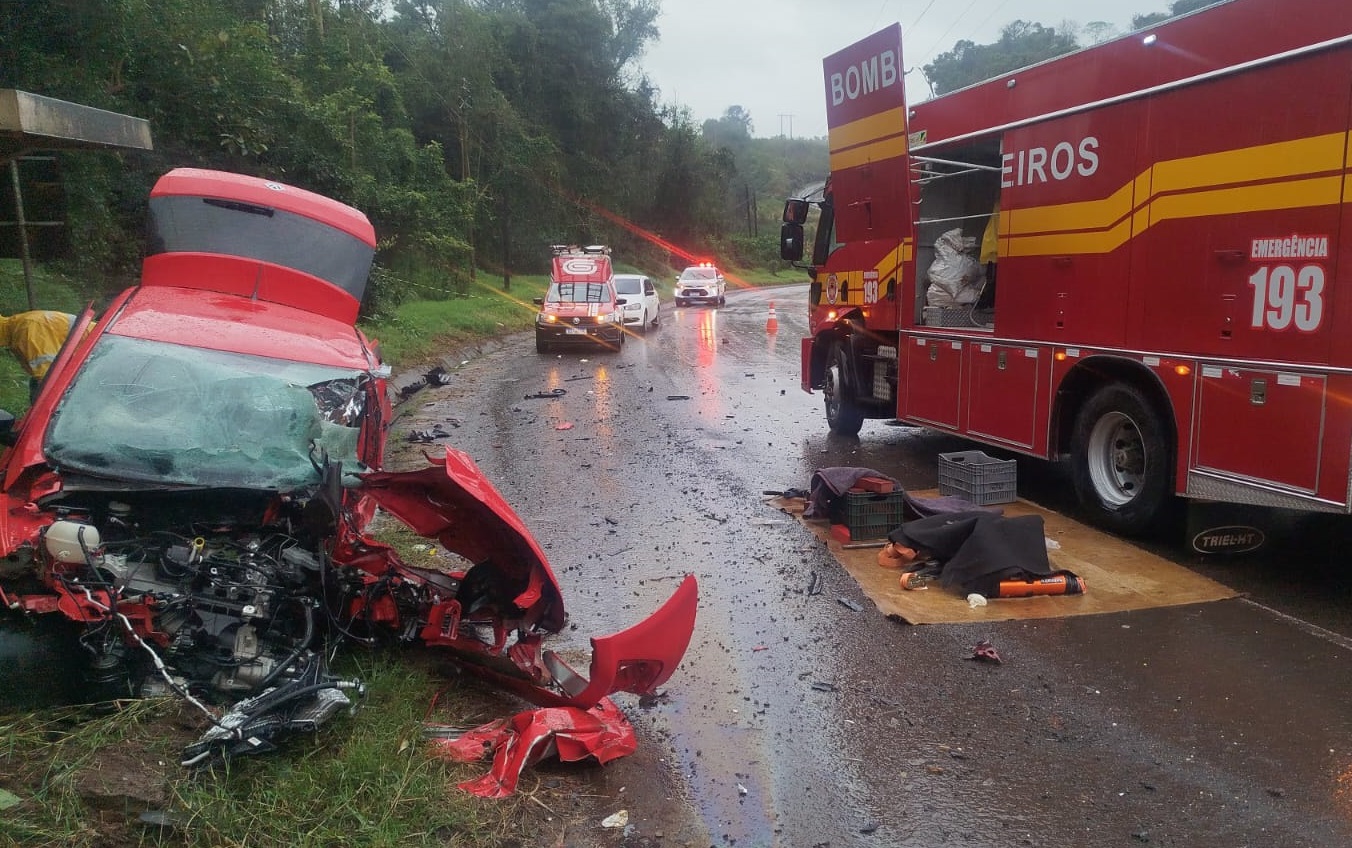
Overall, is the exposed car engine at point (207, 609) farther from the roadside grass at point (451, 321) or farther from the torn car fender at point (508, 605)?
the roadside grass at point (451, 321)

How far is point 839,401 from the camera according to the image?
452 inches

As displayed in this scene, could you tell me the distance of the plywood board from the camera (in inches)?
226

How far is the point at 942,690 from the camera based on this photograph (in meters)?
4.71

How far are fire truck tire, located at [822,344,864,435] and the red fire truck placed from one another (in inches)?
38.3

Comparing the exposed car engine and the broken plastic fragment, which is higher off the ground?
the exposed car engine

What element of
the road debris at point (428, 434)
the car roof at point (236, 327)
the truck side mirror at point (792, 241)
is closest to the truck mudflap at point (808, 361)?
the truck side mirror at point (792, 241)

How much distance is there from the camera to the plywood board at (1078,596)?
573 cm

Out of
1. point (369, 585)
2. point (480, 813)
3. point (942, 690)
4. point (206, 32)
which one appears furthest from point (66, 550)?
point (206, 32)

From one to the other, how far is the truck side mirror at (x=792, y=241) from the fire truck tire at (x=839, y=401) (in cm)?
129

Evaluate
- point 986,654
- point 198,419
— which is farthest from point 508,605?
point 986,654

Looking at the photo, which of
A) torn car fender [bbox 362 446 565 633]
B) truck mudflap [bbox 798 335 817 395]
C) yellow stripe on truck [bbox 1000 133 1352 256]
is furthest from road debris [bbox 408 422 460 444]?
torn car fender [bbox 362 446 565 633]

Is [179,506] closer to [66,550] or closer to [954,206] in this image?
[66,550]

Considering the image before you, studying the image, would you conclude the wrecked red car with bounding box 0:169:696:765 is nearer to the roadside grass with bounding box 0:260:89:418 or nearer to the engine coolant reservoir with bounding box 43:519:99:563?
the engine coolant reservoir with bounding box 43:519:99:563

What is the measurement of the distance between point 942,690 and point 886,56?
6427mm
